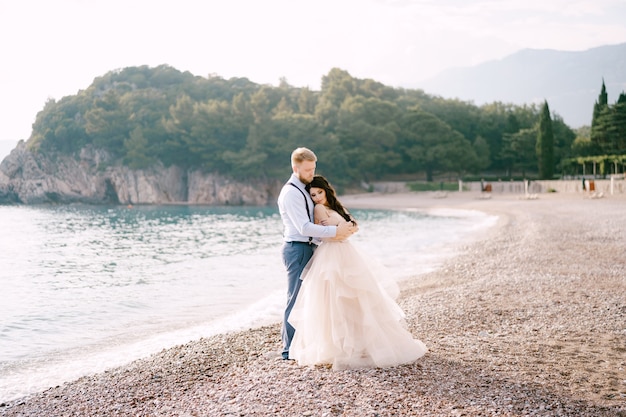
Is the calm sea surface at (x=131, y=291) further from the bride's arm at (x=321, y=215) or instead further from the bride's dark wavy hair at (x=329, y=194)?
the bride's dark wavy hair at (x=329, y=194)

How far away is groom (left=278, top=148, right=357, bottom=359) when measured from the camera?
5375mm

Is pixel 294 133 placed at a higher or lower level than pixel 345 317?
higher

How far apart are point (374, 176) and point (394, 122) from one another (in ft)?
25.4

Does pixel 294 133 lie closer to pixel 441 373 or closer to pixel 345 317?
pixel 345 317

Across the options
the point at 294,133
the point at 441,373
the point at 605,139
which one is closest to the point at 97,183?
the point at 294,133

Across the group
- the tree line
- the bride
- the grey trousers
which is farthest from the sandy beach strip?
the tree line

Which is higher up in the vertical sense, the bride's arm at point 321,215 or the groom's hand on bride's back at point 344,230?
the bride's arm at point 321,215

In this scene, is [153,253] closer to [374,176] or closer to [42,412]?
[42,412]

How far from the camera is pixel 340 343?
538 centimetres

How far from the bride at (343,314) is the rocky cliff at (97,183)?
65.6 meters

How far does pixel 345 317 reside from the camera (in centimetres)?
540

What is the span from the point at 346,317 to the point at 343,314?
0.15 ft

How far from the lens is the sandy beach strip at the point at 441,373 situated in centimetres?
442

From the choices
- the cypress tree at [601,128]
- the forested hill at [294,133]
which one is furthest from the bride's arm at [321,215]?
the forested hill at [294,133]
